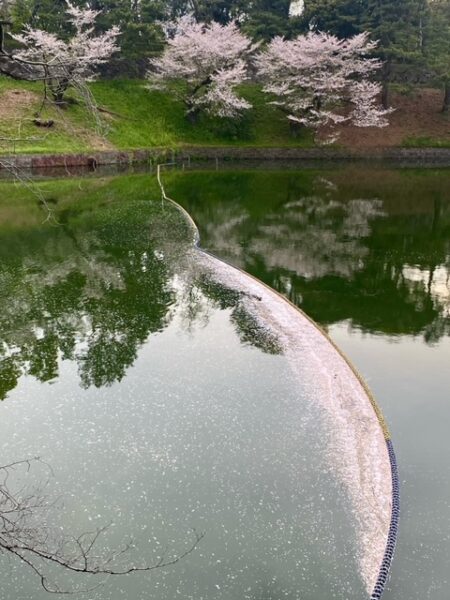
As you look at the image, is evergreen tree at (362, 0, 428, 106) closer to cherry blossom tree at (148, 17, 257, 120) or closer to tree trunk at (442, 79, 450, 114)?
tree trunk at (442, 79, 450, 114)

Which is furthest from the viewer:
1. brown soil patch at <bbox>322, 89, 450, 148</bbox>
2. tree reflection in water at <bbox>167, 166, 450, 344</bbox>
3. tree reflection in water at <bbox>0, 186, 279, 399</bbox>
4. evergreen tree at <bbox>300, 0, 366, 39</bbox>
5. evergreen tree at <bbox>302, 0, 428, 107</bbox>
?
evergreen tree at <bbox>300, 0, 366, 39</bbox>

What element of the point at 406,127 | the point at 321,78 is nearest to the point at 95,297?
the point at 321,78

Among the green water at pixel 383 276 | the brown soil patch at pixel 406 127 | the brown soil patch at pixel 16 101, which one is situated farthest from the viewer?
the brown soil patch at pixel 406 127

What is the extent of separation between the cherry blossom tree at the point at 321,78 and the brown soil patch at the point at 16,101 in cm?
1384

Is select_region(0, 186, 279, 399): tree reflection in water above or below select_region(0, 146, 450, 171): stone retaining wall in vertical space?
below

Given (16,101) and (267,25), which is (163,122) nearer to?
(16,101)

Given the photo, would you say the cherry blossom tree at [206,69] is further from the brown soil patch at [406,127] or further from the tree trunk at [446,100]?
the tree trunk at [446,100]

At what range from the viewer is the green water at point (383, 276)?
4.92 m

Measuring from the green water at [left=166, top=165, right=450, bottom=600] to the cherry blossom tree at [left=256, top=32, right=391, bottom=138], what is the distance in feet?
31.7

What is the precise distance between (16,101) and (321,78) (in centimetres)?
1744

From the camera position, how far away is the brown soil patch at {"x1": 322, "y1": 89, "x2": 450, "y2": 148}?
34.8 meters

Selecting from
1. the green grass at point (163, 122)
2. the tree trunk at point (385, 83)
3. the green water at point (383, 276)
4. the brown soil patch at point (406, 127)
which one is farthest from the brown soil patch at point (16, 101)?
the tree trunk at point (385, 83)

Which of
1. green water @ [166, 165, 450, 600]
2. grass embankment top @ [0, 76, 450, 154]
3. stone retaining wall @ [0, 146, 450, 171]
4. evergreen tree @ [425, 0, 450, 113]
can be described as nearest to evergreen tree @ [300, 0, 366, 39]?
evergreen tree @ [425, 0, 450, 113]

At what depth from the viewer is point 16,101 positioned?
29703mm
